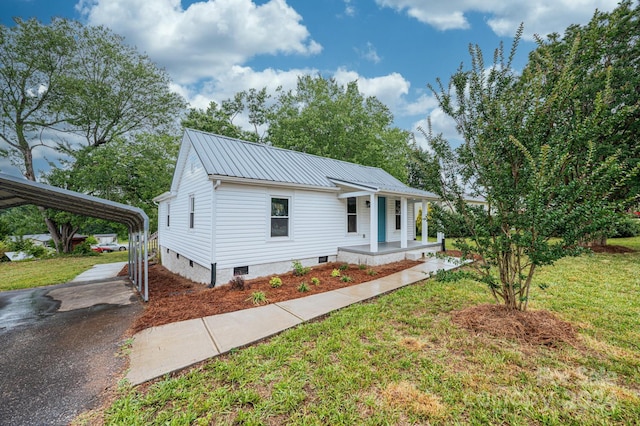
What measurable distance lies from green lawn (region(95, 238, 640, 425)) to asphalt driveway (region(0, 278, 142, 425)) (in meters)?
0.45

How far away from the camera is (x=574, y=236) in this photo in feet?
10.7

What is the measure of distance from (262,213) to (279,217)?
608mm

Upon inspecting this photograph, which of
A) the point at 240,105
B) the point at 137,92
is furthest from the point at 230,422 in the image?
the point at 240,105

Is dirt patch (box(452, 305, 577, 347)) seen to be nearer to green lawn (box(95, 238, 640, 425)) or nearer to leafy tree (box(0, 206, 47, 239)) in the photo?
green lawn (box(95, 238, 640, 425))

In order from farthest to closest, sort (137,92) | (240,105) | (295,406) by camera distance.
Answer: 1. (240,105)
2. (137,92)
3. (295,406)

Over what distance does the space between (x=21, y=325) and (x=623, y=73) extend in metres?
17.2

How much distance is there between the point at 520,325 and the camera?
150 inches

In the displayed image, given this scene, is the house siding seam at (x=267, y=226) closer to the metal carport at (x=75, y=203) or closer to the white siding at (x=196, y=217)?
the white siding at (x=196, y=217)

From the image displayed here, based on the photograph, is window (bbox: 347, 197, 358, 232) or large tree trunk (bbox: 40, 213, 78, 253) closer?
window (bbox: 347, 197, 358, 232)

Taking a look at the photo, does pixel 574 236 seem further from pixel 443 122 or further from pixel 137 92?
pixel 137 92

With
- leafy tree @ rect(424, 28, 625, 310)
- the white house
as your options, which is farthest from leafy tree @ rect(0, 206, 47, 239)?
leafy tree @ rect(424, 28, 625, 310)

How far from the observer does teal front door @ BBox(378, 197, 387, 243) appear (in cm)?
1163

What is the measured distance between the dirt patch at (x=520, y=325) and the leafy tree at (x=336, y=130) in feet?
56.2

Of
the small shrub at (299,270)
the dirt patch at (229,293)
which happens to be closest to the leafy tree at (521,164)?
the dirt patch at (229,293)
